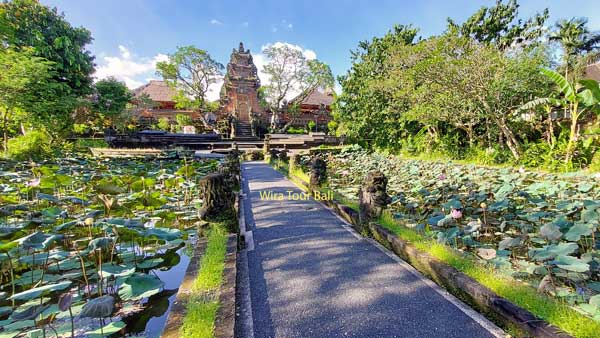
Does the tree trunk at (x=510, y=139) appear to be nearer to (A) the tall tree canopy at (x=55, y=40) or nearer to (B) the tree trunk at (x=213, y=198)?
(B) the tree trunk at (x=213, y=198)

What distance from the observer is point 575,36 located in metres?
15.5

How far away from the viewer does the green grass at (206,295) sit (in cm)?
165

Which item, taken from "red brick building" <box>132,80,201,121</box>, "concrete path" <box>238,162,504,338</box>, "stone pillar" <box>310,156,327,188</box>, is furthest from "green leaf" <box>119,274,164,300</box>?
"red brick building" <box>132,80,201,121</box>

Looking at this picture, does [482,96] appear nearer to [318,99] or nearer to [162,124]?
[162,124]

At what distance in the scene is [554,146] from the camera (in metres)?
8.73

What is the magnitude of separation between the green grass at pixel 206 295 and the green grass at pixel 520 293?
6.83ft

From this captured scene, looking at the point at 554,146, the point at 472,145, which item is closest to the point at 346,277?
the point at 554,146

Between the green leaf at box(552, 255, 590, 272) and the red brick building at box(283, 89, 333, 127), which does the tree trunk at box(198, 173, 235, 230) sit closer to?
the green leaf at box(552, 255, 590, 272)

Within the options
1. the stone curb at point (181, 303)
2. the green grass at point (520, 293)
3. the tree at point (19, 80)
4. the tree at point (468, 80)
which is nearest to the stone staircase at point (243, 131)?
the tree at point (19, 80)

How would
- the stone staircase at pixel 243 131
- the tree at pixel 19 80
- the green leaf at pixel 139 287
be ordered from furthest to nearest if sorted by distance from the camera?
the stone staircase at pixel 243 131
the tree at pixel 19 80
the green leaf at pixel 139 287

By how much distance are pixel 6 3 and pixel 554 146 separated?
23254mm

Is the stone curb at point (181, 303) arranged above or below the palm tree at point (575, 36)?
below

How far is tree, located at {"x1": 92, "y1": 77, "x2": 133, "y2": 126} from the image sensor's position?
625 inches

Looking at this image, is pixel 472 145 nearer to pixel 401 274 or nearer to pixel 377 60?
pixel 377 60
